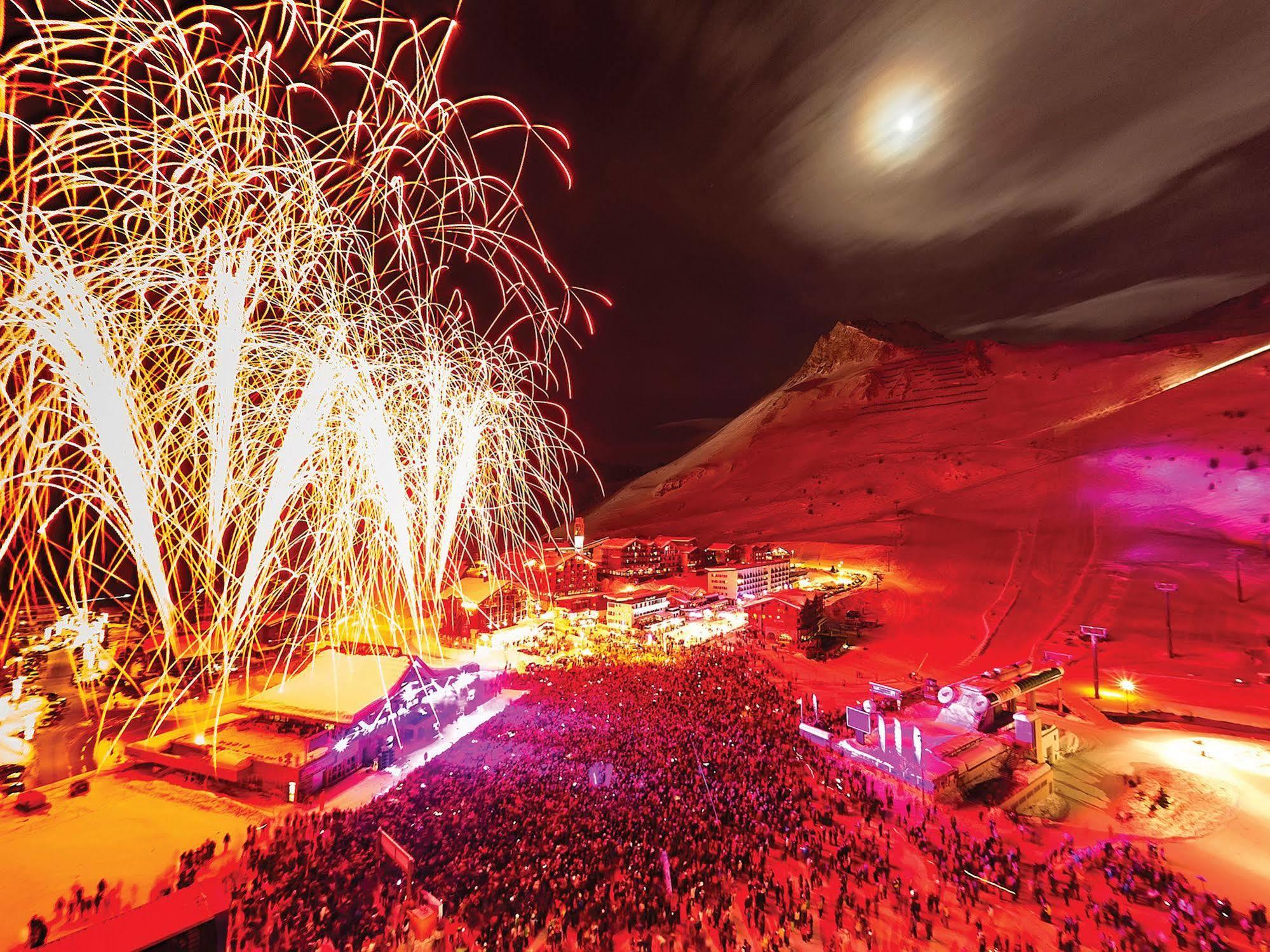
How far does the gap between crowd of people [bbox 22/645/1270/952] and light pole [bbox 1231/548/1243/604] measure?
25994 mm

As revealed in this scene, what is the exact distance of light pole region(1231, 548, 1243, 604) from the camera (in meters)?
30.3

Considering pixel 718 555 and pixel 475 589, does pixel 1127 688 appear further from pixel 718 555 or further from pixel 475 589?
pixel 475 589

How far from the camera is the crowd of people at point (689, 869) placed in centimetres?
981

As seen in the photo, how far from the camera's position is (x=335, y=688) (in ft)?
60.8

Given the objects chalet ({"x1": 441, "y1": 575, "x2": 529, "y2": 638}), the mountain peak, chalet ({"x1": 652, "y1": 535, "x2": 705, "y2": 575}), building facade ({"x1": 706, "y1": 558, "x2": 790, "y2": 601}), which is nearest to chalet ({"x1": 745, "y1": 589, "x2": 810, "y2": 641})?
building facade ({"x1": 706, "y1": 558, "x2": 790, "y2": 601})

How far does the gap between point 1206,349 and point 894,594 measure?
59.1 meters

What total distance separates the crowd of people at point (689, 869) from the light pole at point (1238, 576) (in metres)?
26.0

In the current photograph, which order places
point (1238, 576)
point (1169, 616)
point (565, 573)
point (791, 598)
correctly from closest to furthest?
point (1169, 616) → point (1238, 576) → point (791, 598) → point (565, 573)

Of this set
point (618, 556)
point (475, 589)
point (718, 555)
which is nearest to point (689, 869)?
point (475, 589)

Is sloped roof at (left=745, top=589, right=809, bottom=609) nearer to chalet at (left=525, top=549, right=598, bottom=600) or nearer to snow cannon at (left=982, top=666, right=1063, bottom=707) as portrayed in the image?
chalet at (left=525, top=549, right=598, bottom=600)

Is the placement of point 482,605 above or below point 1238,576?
above

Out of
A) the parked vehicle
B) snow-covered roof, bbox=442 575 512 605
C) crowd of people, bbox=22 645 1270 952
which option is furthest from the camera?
snow-covered roof, bbox=442 575 512 605

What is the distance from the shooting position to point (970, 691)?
59.5 feet

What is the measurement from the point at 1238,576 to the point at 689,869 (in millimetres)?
37531
